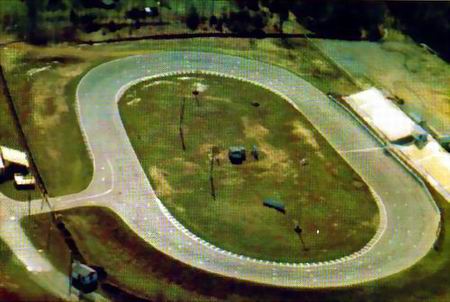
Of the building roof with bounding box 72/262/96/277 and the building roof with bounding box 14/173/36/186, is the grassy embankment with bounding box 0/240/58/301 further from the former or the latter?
the building roof with bounding box 14/173/36/186

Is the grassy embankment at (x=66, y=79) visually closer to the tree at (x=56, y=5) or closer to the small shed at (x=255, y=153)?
the tree at (x=56, y=5)

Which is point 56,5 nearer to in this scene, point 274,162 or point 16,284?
point 274,162

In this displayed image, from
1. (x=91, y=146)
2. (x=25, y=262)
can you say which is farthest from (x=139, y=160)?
(x=25, y=262)

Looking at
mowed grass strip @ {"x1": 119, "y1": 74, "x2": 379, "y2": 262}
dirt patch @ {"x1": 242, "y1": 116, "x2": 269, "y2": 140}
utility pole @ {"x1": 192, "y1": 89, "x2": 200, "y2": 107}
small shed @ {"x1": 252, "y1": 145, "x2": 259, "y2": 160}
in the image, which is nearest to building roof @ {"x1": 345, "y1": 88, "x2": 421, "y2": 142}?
mowed grass strip @ {"x1": 119, "y1": 74, "x2": 379, "y2": 262}

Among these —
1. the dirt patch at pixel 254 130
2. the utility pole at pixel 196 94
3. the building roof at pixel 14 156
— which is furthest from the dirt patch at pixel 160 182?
the utility pole at pixel 196 94

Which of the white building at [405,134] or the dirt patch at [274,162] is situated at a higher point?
the white building at [405,134]

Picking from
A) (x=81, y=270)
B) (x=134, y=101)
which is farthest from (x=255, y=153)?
(x=81, y=270)

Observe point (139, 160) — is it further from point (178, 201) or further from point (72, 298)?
point (72, 298)
